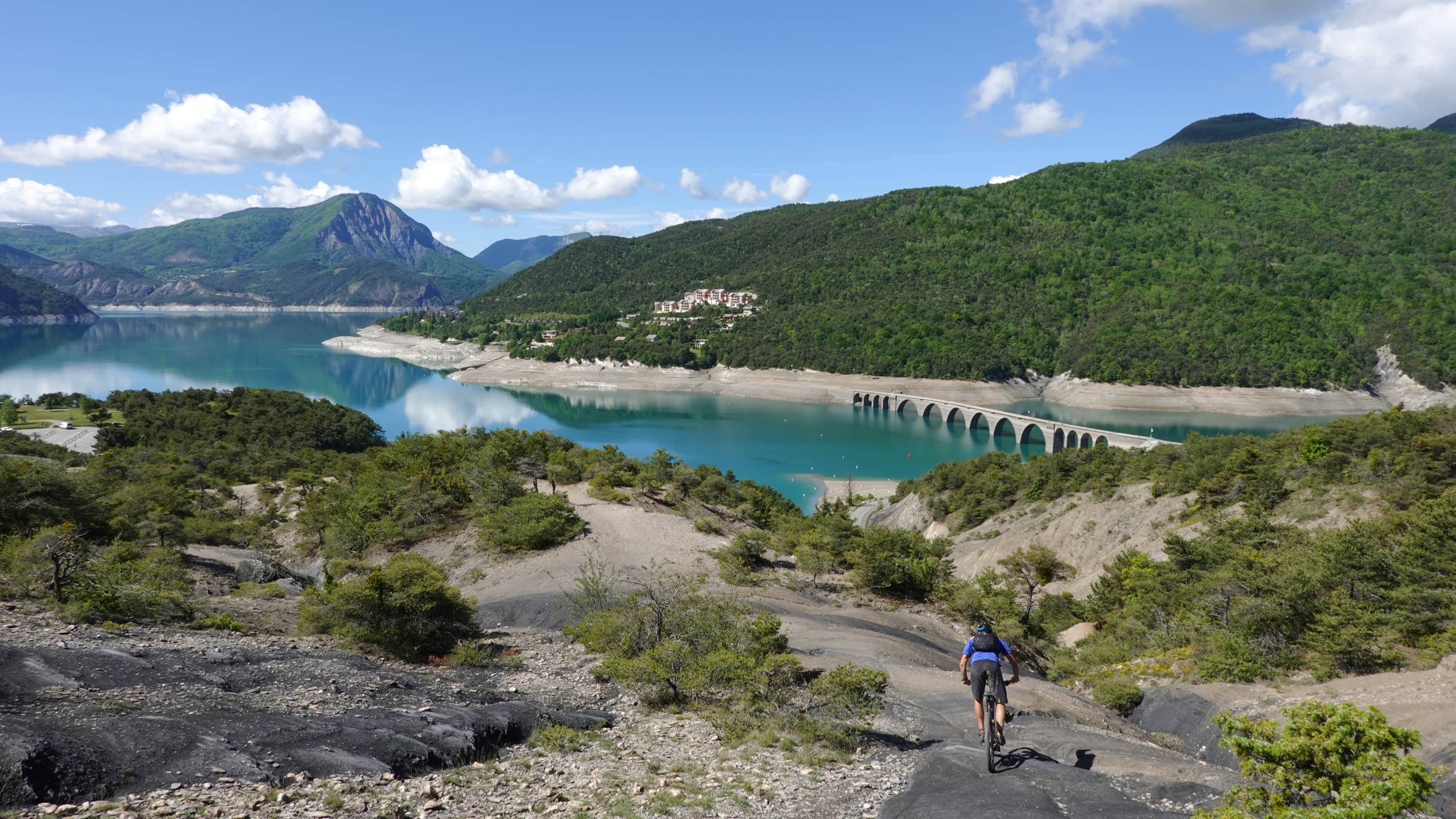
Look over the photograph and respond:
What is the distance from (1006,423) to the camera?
8944cm

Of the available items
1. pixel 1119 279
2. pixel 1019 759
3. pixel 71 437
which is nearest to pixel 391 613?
pixel 1019 759

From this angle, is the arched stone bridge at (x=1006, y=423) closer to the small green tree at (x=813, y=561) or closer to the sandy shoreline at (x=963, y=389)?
the sandy shoreline at (x=963, y=389)

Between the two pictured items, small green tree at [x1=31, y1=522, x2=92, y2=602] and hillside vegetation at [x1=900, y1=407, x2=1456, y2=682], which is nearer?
small green tree at [x1=31, y1=522, x2=92, y2=602]

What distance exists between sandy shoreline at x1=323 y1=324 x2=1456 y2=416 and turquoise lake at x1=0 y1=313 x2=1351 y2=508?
2.48 metres

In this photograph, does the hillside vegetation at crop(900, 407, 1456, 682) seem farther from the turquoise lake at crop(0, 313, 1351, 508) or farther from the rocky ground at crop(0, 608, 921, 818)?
the turquoise lake at crop(0, 313, 1351, 508)

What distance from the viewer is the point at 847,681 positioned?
9.52 meters

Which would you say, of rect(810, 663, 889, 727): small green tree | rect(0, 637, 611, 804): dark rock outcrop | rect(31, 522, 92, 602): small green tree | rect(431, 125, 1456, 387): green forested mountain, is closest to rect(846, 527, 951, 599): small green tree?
rect(810, 663, 889, 727): small green tree

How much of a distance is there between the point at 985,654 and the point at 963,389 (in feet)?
329

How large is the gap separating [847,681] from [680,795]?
312 cm

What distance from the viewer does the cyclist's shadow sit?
24.2 ft

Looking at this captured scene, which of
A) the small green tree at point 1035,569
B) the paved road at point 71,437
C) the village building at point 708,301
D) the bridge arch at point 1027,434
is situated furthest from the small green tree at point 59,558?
the village building at point 708,301

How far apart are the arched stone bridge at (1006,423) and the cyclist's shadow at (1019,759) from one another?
54173mm

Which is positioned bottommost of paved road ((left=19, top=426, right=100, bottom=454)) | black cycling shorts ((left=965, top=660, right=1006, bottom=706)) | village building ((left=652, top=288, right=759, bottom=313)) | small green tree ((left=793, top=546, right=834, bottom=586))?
paved road ((left=19, top=426, right=100, bottom=454))

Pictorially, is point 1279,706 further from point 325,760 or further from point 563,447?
point 563,447
